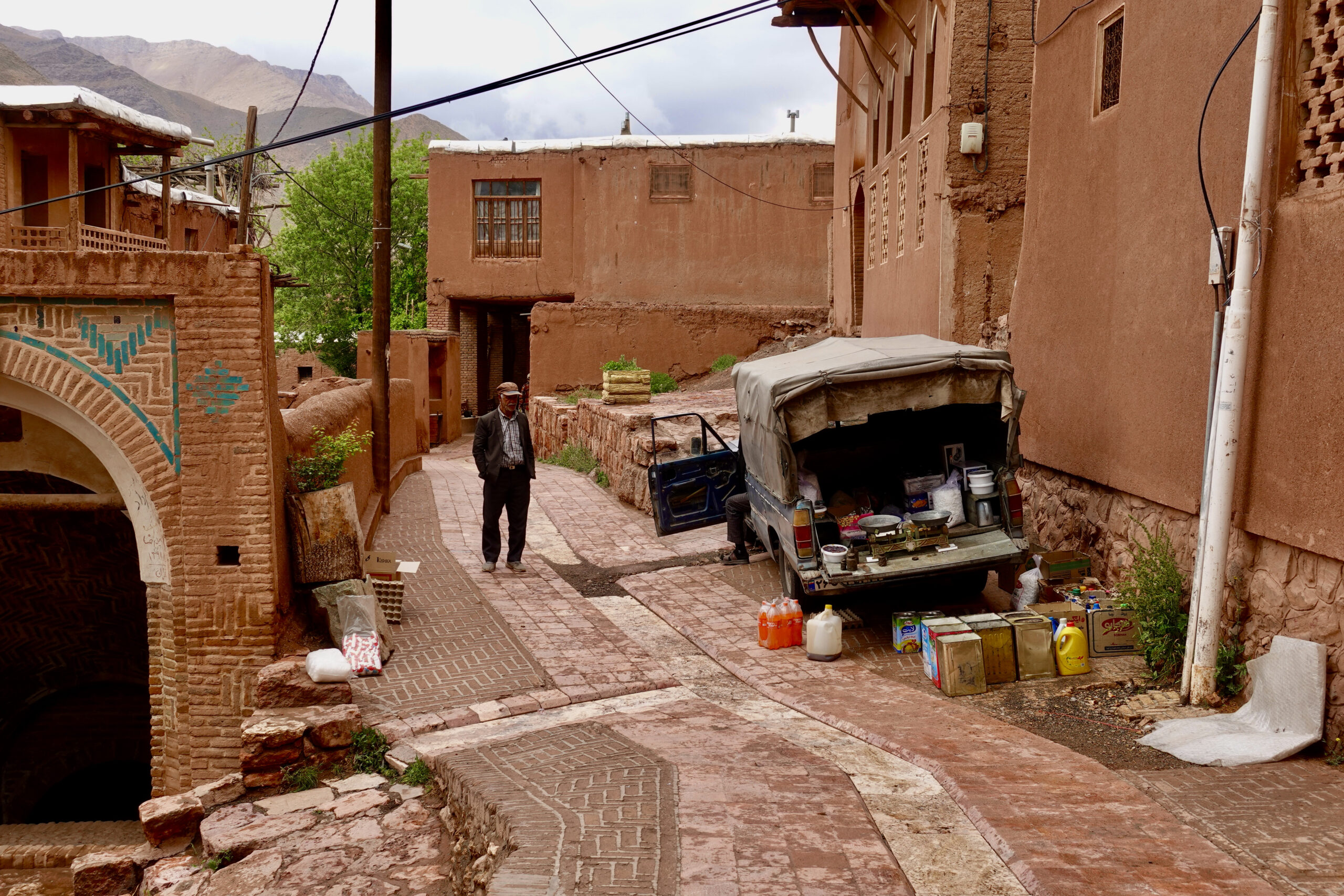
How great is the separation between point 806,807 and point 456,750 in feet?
7.91

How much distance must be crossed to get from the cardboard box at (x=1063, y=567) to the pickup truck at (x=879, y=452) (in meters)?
0.46

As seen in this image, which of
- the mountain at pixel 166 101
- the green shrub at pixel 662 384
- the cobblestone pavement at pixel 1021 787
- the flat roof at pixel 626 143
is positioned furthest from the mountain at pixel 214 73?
the cobblestone pavement at pixel 1021 787

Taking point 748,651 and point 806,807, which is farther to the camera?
point 748,651

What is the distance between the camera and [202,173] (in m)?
41.8

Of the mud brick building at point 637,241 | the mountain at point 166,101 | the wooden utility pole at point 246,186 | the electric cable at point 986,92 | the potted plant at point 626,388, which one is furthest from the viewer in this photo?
the mountain at point 166,101

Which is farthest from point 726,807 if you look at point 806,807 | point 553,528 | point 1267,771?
point 553,528

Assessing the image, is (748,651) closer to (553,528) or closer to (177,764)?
(177,764)

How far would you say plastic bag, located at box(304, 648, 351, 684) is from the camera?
26.1ft

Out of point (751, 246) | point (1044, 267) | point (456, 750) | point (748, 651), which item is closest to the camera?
point (456, 750)

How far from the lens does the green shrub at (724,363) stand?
25328 millimetres

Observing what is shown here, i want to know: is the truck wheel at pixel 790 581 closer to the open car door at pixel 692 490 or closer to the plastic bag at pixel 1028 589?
the plastic bag at pixel 1028 589

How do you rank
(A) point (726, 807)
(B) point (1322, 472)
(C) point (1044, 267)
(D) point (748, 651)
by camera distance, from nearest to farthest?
1. (A) point (726, 807)
2. (B) point (1322, 472)
3. (D) point (748, 651)
4. (C) point (1044, 267)

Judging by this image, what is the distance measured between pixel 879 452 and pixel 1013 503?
1.93 m

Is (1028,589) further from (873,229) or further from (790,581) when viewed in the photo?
(873,229)
